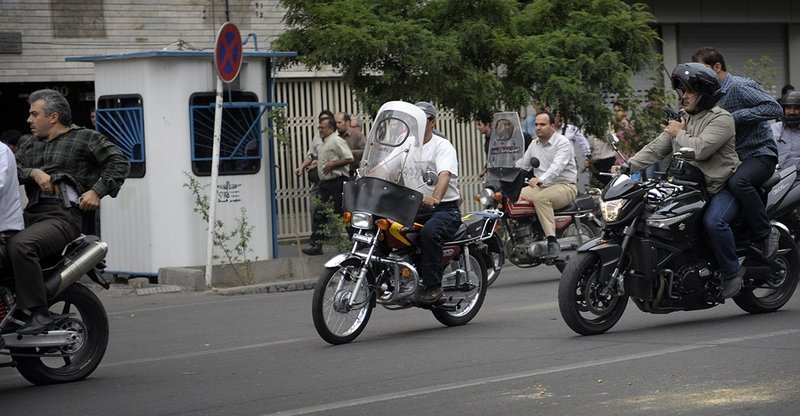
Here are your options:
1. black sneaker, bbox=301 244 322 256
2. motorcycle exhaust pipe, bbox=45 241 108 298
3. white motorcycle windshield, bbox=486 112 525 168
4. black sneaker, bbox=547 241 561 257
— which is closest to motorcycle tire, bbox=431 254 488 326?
motorcycle exhaust pipe, bbox=45 241 108 298

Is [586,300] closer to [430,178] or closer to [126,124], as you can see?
[430,178]

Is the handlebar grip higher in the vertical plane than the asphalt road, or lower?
higher

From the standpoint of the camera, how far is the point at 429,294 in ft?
35.2

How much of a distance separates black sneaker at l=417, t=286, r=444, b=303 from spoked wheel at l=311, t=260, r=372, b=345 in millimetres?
454

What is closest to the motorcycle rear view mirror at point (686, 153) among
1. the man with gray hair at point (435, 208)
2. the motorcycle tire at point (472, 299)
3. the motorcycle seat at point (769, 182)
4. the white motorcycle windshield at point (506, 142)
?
the motorcycle seat at point (769, 182)

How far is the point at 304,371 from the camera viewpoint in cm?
911

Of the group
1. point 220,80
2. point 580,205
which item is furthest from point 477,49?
point 220,80

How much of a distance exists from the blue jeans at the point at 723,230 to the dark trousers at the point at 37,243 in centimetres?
453

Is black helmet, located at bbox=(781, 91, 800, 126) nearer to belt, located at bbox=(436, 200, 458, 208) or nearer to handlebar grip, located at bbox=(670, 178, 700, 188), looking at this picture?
handlebar grip, located at bbox=(670, 178, 700, 188)

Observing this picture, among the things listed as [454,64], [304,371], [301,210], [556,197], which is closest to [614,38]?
[454,64]

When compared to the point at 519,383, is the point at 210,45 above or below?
above

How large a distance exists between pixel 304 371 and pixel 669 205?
9.68ft

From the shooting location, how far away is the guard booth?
16203 mm

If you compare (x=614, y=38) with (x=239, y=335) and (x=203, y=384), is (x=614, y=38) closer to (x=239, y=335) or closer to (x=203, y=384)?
(x=239, y=335)
